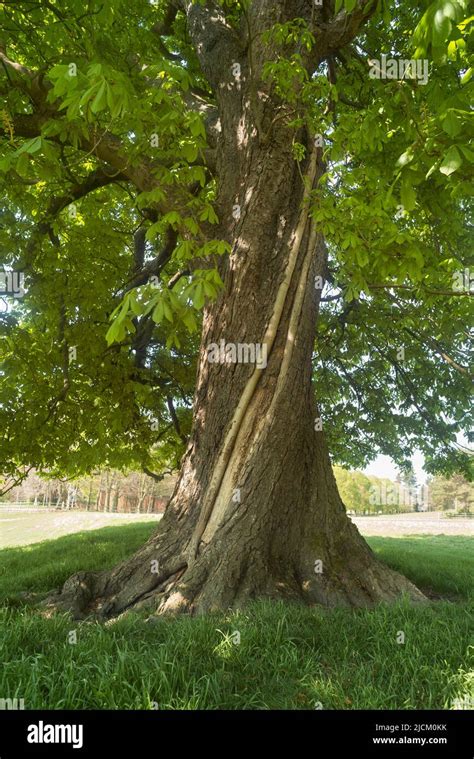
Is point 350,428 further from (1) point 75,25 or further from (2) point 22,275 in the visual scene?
(1) point 75,25

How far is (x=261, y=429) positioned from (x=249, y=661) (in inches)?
79.4

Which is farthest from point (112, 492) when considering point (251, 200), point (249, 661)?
point (249, 661)

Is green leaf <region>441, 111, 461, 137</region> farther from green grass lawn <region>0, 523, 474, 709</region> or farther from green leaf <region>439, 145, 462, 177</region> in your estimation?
green grass lawn <region>0, 523, 474, 709</region>

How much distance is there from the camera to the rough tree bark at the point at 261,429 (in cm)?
420

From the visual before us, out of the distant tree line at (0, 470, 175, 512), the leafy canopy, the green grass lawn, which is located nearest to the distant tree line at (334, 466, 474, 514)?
the distant tree line at (0, 470, 175, 512)

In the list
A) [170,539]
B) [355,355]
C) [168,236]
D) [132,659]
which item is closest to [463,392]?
[355,355]

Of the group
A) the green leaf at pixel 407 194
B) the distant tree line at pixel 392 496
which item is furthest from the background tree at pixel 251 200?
the distant tree line at pixel 392 496

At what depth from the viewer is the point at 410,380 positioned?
955cm

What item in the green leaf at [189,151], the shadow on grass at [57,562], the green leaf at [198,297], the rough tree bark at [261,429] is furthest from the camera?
the shadow on grass at [57,562]

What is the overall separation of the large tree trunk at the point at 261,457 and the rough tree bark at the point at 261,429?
0.04 ft

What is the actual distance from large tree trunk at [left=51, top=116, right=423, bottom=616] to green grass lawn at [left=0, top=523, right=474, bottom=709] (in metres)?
0.60

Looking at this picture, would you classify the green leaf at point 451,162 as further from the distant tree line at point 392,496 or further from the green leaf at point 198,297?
the distant tree line at point 392,496

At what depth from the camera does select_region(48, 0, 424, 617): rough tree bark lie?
13.8ft

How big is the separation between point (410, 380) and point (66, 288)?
264 inches
